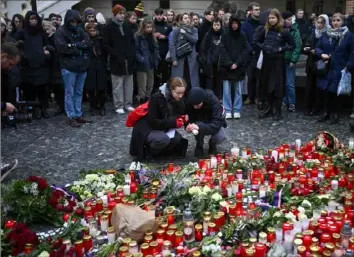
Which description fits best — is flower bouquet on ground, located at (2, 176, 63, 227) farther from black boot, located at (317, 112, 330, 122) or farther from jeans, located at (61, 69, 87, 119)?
black boot, located at (317, 112, 330, 122)

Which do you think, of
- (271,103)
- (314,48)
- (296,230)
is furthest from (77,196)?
(314,48)

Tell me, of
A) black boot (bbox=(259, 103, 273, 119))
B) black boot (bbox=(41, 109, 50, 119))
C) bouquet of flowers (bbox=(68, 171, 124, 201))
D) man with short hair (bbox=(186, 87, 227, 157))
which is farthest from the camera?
black boot (bbox=(41, 109, 50, 119))

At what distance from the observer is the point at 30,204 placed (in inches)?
185

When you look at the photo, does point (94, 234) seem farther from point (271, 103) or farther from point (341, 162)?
point (271, 103)

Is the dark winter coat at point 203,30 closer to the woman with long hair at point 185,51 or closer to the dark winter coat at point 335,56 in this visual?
the woman with long hair at point 185,51

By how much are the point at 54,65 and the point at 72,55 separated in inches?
34.4

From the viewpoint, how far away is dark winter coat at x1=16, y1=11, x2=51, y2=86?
8289 mm

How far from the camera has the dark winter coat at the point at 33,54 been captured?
829 centimetres

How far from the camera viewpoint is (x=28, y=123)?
8.65 meters

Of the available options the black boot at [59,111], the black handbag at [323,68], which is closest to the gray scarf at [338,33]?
the black handbag at [323,68]

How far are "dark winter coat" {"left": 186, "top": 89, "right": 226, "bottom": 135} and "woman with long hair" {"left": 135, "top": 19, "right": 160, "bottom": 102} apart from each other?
9.04 ft

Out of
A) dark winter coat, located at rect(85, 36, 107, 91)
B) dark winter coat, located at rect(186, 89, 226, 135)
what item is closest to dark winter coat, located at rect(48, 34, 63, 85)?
dark winter coat, located at rect(85, 36, 107, 91)

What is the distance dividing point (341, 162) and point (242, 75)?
2946mm

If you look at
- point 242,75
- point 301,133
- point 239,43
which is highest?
point 239,43
